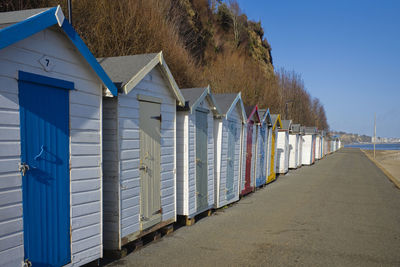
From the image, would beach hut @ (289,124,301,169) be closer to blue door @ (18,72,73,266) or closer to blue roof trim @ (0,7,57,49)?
blue door @ (18,72,73,266)

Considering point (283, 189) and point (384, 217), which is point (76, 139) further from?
point (283, 189)

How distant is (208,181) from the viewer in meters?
9.16

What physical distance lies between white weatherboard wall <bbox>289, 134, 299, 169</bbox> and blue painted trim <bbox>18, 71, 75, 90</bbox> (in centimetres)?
2159

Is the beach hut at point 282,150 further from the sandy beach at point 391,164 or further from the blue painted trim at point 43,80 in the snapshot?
the blue painted trim at point 43,80

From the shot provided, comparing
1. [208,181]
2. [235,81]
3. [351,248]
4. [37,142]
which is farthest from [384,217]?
[235,81]

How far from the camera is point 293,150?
24672 millimetres

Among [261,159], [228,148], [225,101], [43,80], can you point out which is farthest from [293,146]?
[43,80]

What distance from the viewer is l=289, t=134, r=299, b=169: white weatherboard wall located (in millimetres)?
24500

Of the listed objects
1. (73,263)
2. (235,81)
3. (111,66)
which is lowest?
(73,263)

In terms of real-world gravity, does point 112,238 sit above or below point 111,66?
below

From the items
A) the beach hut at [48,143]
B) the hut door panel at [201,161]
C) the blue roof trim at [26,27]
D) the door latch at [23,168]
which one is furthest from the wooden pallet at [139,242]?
the blue roof trim at [26,27]

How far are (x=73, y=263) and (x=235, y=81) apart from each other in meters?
23.9

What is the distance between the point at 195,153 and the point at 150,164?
195 cm

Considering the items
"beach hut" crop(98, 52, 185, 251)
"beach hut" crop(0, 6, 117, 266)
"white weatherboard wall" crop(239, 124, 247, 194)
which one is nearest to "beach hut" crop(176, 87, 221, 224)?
"beach hut" crop(98, 52, 185, 251)
